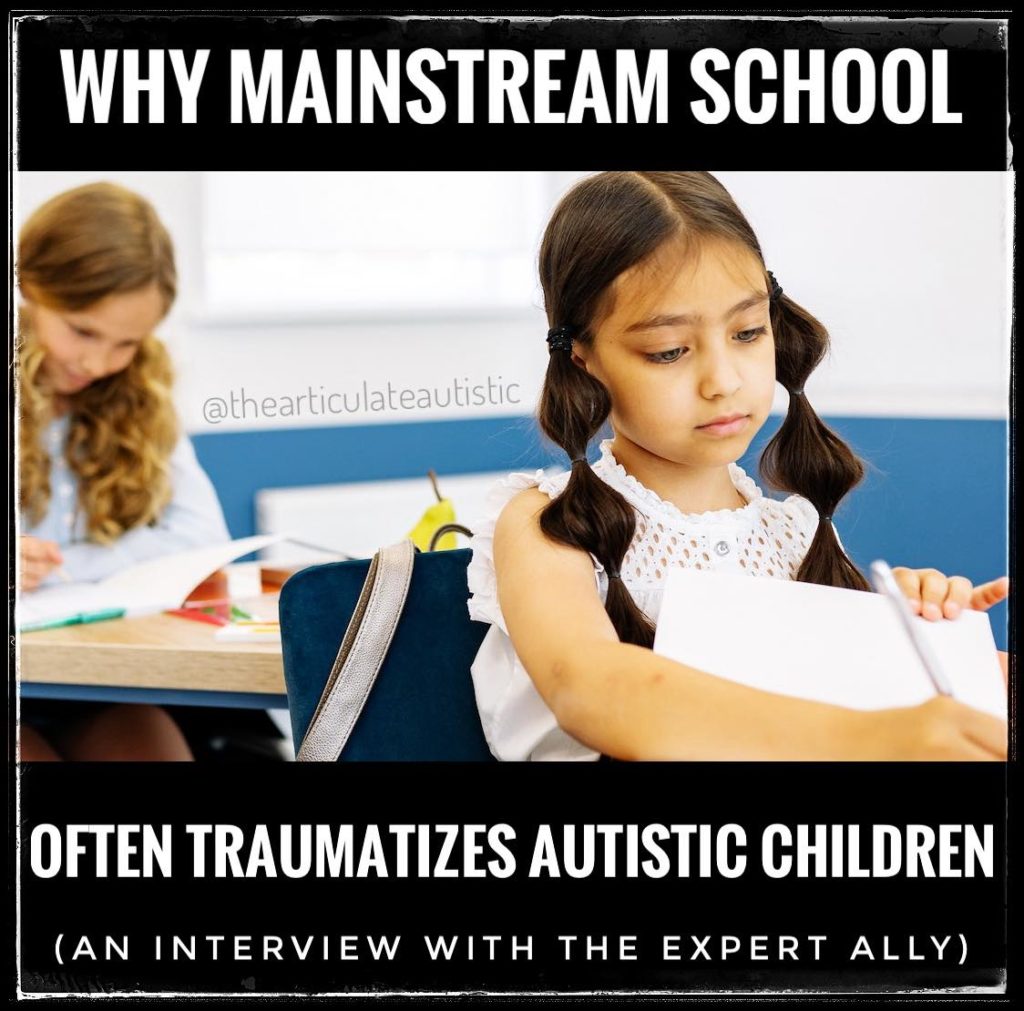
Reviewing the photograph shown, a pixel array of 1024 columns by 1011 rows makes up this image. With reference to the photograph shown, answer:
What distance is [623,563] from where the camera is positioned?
1.17 metres

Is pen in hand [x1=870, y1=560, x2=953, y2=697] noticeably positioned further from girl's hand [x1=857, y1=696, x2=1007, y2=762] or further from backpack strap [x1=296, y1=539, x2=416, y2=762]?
backpack strap [x1=296, y1=539, x2=416, y2=762]

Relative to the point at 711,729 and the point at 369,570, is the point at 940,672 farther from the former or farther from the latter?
the point at 369,570

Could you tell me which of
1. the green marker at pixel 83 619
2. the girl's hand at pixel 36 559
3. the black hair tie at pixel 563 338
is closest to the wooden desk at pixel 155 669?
the green marker at pixel 83 619

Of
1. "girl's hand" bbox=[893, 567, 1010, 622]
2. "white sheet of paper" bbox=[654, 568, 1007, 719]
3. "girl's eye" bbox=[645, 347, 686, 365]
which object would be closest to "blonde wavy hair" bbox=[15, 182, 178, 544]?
"girl's eye" bbox=[645, 347, 686, 365]

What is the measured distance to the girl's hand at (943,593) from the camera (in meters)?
1.14

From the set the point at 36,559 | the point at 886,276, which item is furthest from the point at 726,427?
the point at 36,559

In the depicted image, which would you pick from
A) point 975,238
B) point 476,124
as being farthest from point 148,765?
point 975,238

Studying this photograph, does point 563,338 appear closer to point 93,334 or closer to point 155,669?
point 155,669

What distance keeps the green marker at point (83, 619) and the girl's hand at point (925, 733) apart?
40.4 inches

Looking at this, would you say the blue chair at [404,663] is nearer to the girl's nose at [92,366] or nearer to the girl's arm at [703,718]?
the girl's arm at [703,718]

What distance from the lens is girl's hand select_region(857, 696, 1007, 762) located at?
92cm

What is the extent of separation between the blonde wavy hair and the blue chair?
529 mm

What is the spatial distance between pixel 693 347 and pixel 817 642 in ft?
0.86

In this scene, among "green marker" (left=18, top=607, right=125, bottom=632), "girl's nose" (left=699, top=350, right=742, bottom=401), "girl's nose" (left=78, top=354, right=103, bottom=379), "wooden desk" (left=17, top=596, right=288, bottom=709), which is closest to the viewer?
"girl's nose" (left=699, top=350, right=742, bottom=401)
